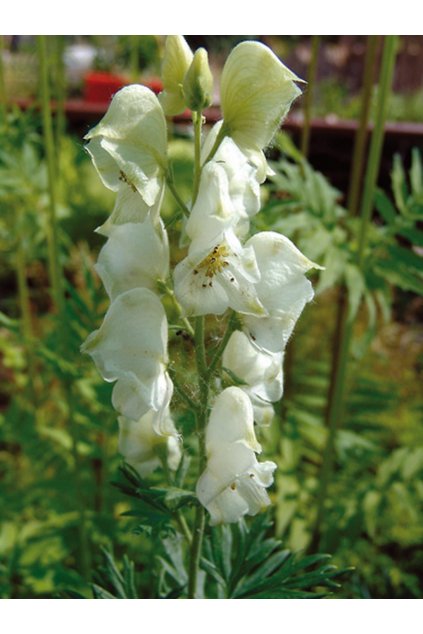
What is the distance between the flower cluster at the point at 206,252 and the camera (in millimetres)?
935

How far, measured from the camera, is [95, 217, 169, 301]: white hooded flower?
99 cm

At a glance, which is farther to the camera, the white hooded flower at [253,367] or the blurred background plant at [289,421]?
the blurred background plant at [289,421]

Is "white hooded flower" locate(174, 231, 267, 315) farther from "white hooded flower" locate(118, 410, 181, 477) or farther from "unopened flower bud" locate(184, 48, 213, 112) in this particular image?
"white hooded flower" locate(118, 410, 181, 477)

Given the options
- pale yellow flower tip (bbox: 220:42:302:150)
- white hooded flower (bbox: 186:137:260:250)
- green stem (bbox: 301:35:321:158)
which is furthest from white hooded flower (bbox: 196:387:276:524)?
green stem (bbox: 301:35:321:158)

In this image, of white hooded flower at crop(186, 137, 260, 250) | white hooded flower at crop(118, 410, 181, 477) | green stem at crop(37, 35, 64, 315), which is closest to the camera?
white hooded flower at crop(186, 137, 260, 250)

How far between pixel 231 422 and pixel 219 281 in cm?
20

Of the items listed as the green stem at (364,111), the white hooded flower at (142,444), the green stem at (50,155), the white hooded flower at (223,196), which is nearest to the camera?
the white hooded flower at (223,196)

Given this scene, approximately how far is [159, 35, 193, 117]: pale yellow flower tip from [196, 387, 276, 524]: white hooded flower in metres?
0.39

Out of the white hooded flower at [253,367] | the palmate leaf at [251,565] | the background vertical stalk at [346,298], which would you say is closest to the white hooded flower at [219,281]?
the white hooded flower at [253,367]

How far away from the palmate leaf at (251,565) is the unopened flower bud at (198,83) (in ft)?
2.27

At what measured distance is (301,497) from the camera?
2127 mm

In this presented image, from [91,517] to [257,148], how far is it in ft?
4.65

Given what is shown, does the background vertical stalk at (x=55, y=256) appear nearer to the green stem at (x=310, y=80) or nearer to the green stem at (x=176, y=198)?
the green stem at (x=310, y=80)
